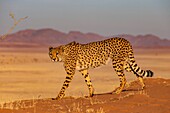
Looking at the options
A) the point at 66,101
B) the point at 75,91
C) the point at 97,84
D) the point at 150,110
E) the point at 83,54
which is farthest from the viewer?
the point at 97,84

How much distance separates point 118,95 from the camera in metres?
12.0

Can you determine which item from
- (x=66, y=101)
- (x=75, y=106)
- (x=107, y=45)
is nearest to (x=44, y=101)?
(x=66, y=101)

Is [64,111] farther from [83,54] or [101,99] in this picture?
[83,54]

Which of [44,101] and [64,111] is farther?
[44,101]

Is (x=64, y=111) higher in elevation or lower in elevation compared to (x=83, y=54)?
lower

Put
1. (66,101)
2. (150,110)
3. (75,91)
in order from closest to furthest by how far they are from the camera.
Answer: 1. (150,110)
2. (66,101)
3. (75,91)

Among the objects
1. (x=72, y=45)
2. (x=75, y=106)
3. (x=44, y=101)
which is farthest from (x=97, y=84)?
(x=75, y=106)

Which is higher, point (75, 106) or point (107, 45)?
point (107, 45)

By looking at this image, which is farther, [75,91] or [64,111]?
[75,91]

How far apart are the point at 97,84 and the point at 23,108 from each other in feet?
23.6

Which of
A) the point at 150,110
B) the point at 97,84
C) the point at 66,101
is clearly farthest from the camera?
A: the point at 97,84

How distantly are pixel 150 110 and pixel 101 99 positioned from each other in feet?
6.00

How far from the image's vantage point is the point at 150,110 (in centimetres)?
985

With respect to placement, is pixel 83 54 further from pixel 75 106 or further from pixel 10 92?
pixel 10 92
